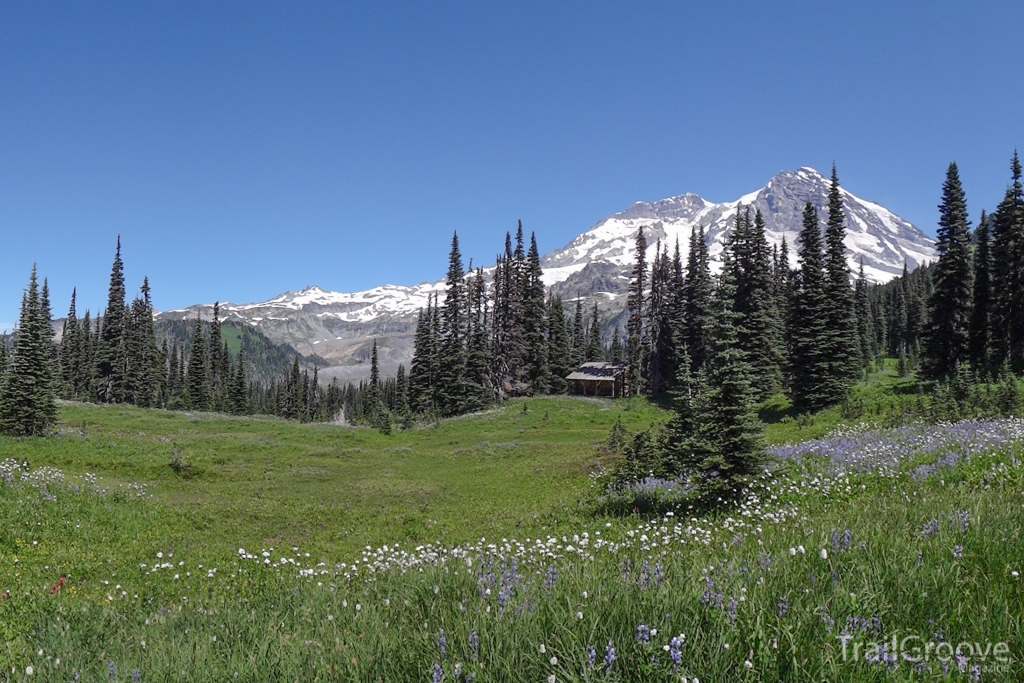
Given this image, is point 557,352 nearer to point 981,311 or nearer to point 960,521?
point 981,311

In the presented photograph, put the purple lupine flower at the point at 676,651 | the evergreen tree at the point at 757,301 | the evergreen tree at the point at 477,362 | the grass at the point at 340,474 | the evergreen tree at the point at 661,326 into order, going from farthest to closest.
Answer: the evergreen tree at the point at 661,326 < the evergreen tree at the point at 477,362 < the evergreen tree at the point at 757,301 < the grass at the point at 340,474 < the purple lupine flower at the point at 676,651

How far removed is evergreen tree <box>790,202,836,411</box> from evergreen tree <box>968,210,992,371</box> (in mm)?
12071

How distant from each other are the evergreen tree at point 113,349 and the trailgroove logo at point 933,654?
9760 centimetres

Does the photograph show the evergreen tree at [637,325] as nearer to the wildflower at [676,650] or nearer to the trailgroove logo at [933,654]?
the trailgroove logo at [933,654]

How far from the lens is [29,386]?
1357 inches

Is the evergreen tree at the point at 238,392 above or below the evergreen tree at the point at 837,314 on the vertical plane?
below

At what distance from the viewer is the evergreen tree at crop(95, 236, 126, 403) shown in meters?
80.2

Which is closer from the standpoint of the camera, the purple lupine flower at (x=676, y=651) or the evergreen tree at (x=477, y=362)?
the purple lupine flower at (x=676, y=651)

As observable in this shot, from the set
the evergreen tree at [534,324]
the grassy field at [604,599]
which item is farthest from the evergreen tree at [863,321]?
the grassy field at [604,599]

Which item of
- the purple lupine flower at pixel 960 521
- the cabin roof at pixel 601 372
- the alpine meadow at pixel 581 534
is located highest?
the cabin roof at pixel 601 372

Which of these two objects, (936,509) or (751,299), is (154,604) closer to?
(936,509)

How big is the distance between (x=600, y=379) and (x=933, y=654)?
237ft

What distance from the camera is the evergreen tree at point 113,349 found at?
263 ft

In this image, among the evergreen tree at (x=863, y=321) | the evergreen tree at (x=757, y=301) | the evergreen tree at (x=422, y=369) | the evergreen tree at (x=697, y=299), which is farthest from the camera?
the evergreen tree at (x=863, y=321)
